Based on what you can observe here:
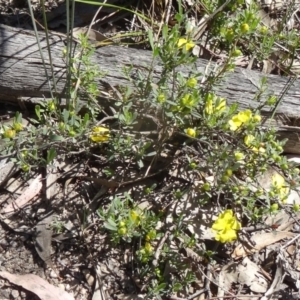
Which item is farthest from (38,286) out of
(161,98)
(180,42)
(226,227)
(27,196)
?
(180,42)

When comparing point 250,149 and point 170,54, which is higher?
point 170,54

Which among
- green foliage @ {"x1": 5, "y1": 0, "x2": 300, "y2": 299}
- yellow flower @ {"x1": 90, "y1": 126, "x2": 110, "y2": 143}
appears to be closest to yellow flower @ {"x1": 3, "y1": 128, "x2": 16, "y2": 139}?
green foliage @ {"x1": 5, "y1": 0, "x2": 300, "y2": 299}

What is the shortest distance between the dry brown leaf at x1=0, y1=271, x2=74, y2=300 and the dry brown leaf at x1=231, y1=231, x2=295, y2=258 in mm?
763

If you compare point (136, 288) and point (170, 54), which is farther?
point (136, 288)

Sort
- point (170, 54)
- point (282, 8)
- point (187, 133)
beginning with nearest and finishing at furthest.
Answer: point (170, 54)
point (187, 133)
point (282, 8)

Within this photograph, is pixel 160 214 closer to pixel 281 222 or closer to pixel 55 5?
pixel 281 222

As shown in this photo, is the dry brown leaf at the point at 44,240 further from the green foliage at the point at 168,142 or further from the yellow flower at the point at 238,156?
the yellow flower at the point at 238,156

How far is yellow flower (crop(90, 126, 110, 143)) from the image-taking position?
2340mm

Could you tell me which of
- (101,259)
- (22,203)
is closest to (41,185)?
(22,203)

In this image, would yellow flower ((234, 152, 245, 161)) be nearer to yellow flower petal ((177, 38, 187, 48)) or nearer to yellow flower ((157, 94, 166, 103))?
yellow flower ((157, 94, 166, 103))

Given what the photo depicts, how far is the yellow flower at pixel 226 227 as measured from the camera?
221 cm

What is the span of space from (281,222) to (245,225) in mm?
177

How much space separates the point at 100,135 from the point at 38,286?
2.24 feet

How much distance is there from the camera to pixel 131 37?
2.96m
